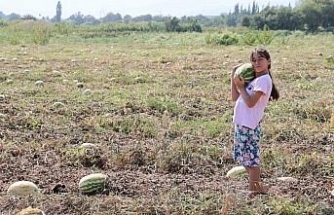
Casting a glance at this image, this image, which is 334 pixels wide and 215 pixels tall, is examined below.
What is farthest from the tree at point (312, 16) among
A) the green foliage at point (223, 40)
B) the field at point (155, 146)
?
the field at point (155, 146)

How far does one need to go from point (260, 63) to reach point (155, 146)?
66.7 inches

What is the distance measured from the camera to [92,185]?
4.23m

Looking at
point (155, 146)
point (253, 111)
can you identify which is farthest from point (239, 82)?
point (155, 146)

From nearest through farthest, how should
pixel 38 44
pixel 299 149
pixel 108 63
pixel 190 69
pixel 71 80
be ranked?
pixel 299 149, pixel 71 80, pixel 190 69, pixel 108 63, pixel 38 44

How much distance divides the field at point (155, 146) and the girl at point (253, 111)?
20 centimetres

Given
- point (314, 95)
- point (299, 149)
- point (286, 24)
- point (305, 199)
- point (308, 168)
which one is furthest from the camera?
point (286, 24)

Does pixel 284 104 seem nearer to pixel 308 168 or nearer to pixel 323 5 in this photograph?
pixel 308 168

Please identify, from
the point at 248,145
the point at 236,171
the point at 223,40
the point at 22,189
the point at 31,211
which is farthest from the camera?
the point at 223,40

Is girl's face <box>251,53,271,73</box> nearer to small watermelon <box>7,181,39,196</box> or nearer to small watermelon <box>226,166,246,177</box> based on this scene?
small watermelon <box>226,166,246,177</box>

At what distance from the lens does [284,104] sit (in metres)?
8.25

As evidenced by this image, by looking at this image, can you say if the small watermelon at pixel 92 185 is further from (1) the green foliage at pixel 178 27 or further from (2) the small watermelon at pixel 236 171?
(1) the green foliage at pixel 178 27

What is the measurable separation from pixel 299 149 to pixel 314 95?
3856mm

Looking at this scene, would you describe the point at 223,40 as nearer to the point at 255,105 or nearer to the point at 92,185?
the point at 255,105

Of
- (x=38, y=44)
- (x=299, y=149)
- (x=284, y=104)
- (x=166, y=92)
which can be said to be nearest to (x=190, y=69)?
(x=166, y=92)
